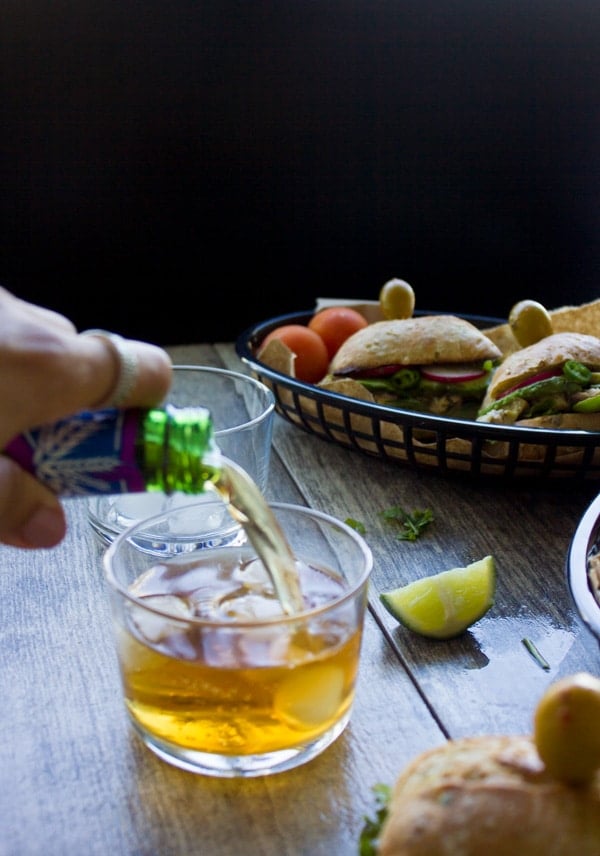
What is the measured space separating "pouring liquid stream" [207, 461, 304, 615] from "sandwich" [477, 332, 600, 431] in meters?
0.55

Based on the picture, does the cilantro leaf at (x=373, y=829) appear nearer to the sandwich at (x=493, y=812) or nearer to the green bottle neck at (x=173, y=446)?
the sandwich at (x=493, y=812)

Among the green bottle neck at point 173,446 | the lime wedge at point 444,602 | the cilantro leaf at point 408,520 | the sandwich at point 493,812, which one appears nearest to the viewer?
the sandwich at point 493,812

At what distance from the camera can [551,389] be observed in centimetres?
120

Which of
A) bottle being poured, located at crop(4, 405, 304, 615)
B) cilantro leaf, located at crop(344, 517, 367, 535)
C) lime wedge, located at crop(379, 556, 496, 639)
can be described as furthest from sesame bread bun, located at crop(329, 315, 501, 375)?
bottle being poured, located at crop(4, 405, 304, 615)

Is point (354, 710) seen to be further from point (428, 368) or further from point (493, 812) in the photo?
point (428, 368)

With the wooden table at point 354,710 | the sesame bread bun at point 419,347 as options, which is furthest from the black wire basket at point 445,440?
the sesame bread bun at point 419,347

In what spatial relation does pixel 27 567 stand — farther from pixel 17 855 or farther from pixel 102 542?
pixel 17 855

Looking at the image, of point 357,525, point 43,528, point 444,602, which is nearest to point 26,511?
point 43,528

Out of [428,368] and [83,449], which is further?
[428,368]

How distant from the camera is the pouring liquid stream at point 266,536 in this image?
686 mm

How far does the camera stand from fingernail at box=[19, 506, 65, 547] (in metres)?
0.64

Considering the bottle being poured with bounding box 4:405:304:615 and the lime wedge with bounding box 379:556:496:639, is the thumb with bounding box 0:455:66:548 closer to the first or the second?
the bottle being poured with bounding box 4:405:304:615

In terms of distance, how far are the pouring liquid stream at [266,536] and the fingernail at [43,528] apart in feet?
0.38

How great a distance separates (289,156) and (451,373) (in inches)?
36.0
